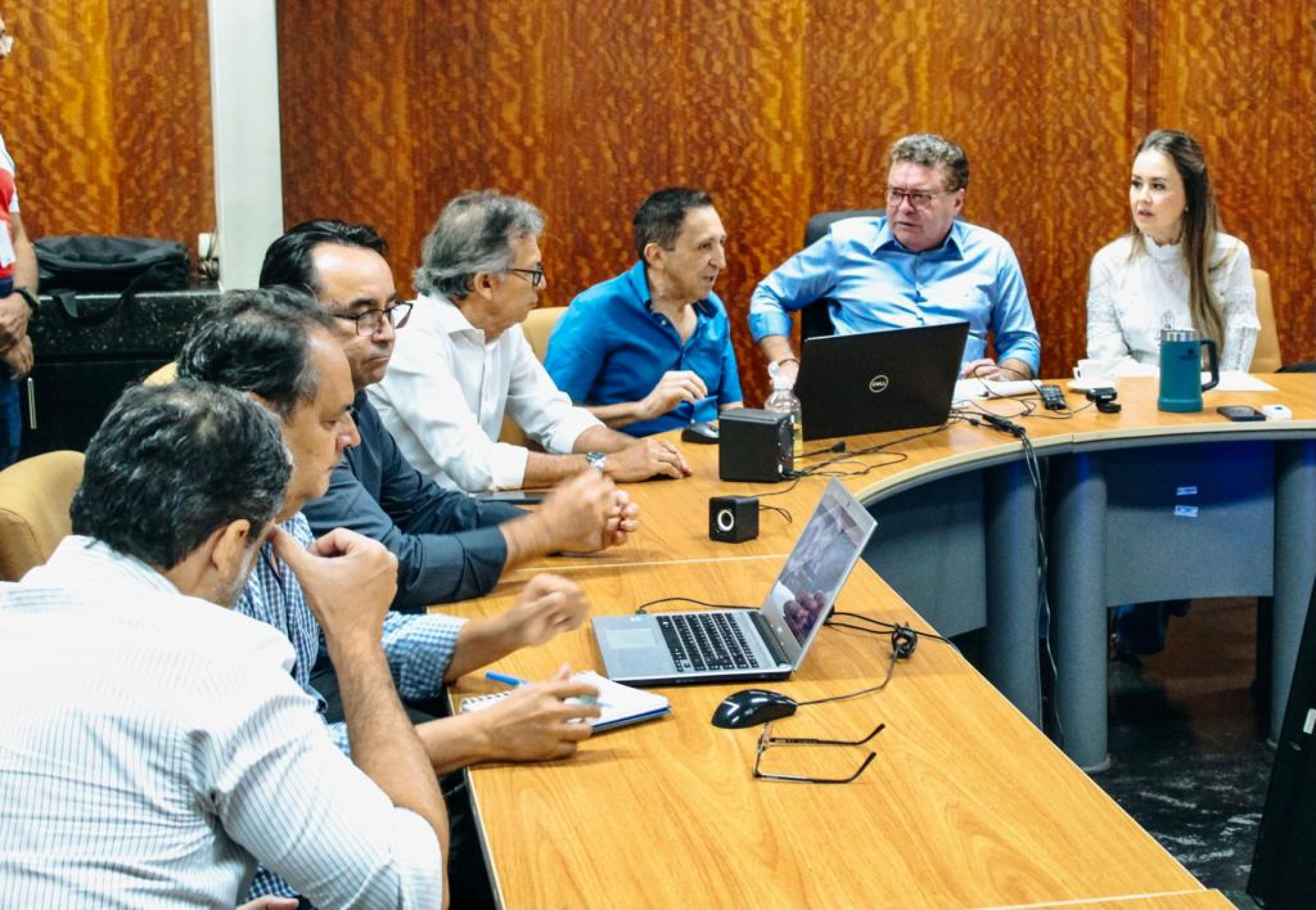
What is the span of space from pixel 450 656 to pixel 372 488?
0.69 metres

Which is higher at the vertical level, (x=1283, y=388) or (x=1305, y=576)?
(x=1283, y=388)

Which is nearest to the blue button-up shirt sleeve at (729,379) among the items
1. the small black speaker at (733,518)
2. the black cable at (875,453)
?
the black cable at (875,453)

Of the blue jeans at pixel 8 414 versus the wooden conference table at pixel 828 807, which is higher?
the blue jeans at pixel 8 414

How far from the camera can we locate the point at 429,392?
3188 millimetres

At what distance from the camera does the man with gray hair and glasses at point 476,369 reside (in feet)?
10.4

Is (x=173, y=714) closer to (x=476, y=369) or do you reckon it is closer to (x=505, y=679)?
(x=505, y=679)

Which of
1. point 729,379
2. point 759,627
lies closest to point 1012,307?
point 729,379

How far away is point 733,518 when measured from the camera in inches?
107

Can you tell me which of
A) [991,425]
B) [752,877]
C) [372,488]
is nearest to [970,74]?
[991,425]

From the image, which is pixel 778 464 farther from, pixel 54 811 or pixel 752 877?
pixel 54 811

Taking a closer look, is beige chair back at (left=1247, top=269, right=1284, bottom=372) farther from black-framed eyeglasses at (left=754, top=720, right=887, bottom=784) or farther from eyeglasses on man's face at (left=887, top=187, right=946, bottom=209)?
black-framed eyeglasses at (left=754, top=720, right=887, bottom=784)

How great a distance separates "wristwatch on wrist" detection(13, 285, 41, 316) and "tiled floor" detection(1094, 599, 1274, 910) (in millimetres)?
2661

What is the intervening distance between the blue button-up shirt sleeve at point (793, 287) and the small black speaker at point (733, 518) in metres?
1.90

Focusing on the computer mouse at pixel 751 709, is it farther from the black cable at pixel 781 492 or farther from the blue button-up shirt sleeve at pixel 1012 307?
the blue button-up shirt sleeve at pixel 1012 307
